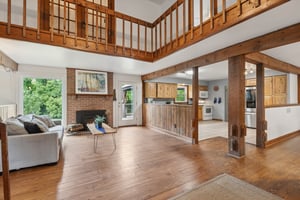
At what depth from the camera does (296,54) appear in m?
3.87

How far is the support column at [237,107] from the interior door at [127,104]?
443 centimetres

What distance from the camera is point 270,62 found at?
158 inches

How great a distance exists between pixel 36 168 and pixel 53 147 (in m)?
0.40

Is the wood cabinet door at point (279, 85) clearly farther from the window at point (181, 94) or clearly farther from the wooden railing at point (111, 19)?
the window at point (181, 94)

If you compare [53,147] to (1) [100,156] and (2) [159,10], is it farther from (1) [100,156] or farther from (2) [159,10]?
(2) [159,10]

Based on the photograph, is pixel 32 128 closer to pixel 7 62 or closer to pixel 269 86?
pixel 7 62

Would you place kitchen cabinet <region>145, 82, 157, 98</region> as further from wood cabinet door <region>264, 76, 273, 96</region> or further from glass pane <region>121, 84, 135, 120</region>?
wood cabinet door <region>264, 76, 273, 96</region>

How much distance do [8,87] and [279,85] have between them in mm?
9257

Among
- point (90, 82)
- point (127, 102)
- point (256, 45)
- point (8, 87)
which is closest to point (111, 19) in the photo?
point (90, 82)

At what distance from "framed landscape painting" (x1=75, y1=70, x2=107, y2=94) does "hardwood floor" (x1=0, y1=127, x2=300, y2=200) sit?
101 inches

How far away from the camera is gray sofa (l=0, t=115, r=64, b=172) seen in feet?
8.24

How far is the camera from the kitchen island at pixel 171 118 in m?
4.49

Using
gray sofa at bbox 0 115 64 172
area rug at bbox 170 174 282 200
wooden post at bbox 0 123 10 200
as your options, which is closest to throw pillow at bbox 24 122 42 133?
gray sofa at bbox 0 115 64 172

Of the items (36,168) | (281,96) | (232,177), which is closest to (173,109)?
(232,177)
